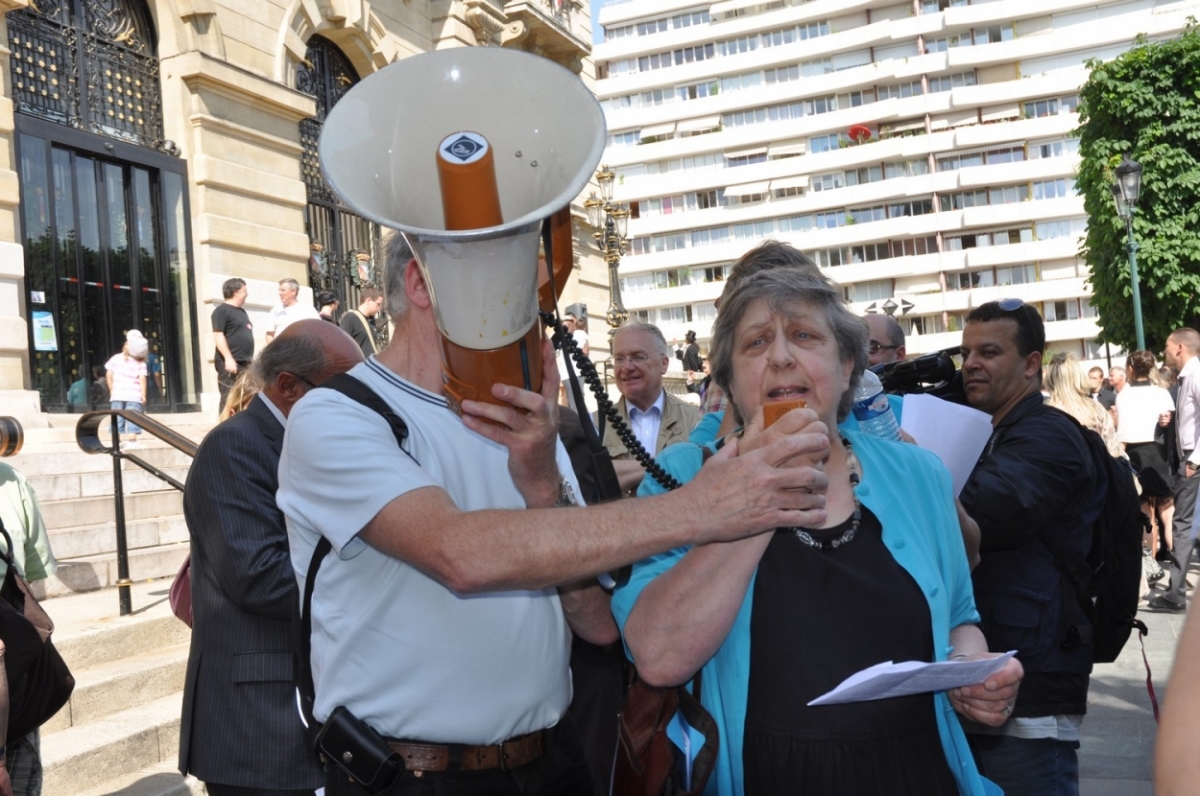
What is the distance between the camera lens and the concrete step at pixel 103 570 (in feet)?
23.5

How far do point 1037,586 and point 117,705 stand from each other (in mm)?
4562

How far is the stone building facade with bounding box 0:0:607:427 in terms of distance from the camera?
1095 cm

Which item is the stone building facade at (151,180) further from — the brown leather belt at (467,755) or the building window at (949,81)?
the building window at (949,81)

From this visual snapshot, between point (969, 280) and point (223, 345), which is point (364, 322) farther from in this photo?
point (969, 280)

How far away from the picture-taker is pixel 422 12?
1767cm

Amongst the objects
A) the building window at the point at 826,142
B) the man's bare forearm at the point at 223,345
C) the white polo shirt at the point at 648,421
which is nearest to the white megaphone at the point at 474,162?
the white polo shirt at the point at 648,421

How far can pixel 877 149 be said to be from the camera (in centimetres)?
6756

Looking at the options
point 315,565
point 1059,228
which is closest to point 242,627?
point 315,565

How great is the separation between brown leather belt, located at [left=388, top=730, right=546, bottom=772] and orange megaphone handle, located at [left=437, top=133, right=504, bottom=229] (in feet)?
3.27

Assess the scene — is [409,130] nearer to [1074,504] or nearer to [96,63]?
[1074,504]

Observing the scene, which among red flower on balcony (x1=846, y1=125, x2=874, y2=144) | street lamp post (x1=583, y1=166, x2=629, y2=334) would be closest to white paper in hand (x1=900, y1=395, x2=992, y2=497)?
street lamp post (x1=583, y1=166, x2=629, y2=334)

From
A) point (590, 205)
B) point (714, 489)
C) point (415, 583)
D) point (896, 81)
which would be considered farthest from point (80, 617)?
point (896, 81)

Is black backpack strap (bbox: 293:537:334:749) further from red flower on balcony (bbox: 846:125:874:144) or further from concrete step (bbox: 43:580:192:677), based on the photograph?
red flower on balcony (bbox: 846:125:874:144)

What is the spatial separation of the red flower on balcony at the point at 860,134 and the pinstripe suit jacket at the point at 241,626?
2730 inches
